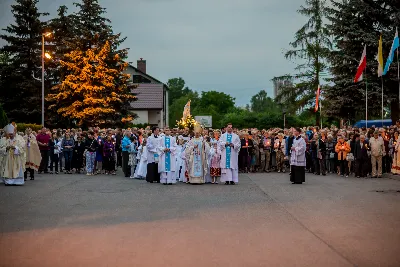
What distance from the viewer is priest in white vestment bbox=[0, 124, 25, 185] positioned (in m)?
19.5

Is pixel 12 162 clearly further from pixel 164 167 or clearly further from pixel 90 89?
pixel 90 89

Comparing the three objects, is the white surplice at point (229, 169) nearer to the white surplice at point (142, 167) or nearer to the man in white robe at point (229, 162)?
the man in white robe at point (229, 162)

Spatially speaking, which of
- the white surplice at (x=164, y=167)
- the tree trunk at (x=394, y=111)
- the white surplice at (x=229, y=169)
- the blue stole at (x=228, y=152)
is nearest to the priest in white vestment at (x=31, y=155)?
the white surplice at (x=164, y=167)

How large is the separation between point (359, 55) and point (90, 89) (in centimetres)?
2126

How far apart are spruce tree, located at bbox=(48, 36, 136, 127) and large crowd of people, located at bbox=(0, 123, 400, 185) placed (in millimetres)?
16548

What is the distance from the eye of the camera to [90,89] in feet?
150

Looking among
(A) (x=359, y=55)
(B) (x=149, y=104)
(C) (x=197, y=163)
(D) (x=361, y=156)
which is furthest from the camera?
(B) (x=149, y=104)

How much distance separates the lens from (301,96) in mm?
56188

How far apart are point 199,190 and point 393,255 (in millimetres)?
10642

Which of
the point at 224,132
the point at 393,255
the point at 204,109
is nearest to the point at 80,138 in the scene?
the point at 224,132

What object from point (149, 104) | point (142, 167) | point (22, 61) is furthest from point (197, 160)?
point (149, 104)

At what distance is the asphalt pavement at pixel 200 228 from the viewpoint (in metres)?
7.45

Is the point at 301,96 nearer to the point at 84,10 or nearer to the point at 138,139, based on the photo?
the point at 84,10

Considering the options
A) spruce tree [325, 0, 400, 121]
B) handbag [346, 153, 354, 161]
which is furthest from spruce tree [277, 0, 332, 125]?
handbag [346, 153, 354, 161]
